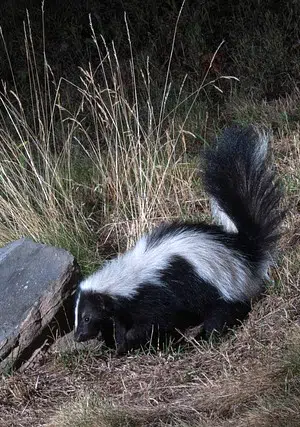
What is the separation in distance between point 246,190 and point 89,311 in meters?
1.22

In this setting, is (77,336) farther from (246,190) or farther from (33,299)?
(246,190)

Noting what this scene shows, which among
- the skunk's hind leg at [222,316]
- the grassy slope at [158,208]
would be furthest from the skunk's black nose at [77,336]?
the skunk's hind leg at [222,316]

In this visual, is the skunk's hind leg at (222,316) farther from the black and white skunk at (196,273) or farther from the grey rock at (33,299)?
the grey rock at (33,299)

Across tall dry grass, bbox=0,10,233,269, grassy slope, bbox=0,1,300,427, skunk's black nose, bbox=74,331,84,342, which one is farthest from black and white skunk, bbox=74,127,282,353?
tall dry grass, bbox=0,10,233,269

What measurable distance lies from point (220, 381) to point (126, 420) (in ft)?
1.87

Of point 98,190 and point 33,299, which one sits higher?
point 33,299

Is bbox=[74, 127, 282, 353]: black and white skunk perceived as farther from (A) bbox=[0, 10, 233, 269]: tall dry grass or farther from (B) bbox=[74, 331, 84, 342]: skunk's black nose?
(A) bbox=[0, 10, 233, 269]: tall dry grass

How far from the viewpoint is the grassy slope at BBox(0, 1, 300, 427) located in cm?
495

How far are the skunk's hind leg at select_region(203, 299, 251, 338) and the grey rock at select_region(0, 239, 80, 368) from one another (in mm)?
857

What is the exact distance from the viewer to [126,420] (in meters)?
4.84

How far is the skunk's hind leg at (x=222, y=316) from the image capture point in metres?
6.03

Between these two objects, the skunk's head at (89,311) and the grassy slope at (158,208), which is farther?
the skunk's head at (89,311)

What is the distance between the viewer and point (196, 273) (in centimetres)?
600

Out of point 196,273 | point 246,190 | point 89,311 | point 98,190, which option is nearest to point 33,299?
point 89,311
